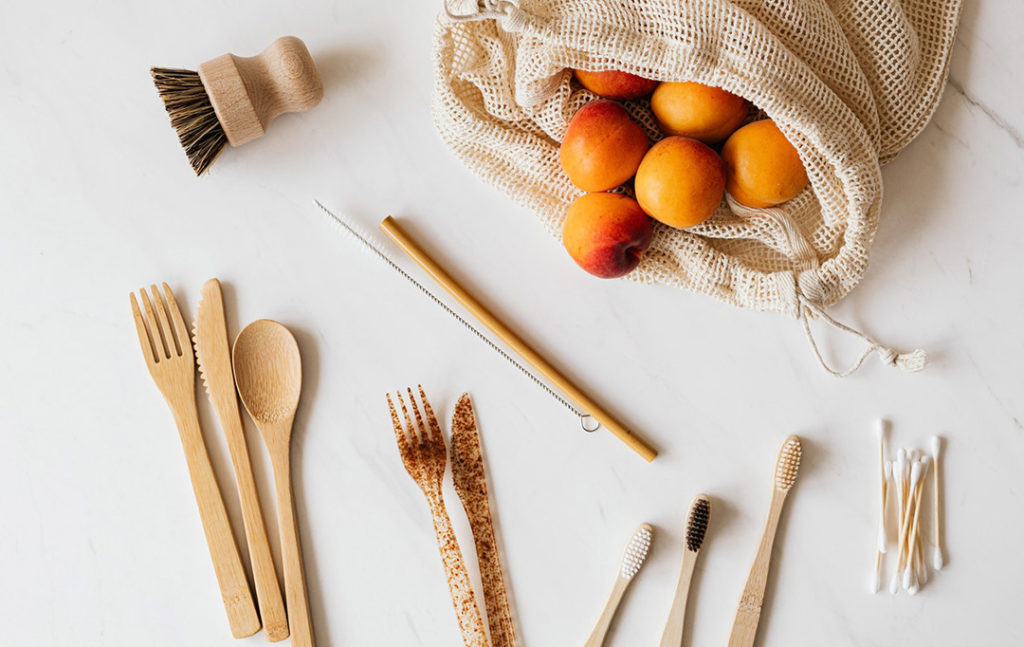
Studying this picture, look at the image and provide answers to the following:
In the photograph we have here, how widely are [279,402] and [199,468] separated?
12 cm

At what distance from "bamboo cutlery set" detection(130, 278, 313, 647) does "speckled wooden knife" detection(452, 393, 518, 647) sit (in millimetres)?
186

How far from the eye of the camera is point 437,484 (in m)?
0.81

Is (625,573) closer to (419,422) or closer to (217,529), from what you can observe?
(419,422)

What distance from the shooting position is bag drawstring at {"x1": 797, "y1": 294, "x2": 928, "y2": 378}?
29.7 inches

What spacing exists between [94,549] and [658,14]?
841 mm

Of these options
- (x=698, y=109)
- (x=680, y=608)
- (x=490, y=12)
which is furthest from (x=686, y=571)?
(x=490, y=12)

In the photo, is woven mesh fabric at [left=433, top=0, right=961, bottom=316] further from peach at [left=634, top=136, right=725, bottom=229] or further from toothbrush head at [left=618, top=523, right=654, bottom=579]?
toothbrush head at [left=618, top=523, right=654, bottom=579]

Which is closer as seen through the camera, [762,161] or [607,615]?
[762,161]

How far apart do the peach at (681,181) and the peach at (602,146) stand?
19 mm

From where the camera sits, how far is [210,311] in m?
0.80

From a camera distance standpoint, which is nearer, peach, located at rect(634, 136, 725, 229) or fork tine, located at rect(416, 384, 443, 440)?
peach, located at rect(634, 136, 725, 229)

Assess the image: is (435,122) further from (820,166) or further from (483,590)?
A: (483,590)

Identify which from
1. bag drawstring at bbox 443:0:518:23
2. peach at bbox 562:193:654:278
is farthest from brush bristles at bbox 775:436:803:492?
bag drawstring at bbox 443:0:518:23

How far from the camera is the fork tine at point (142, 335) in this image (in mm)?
799
